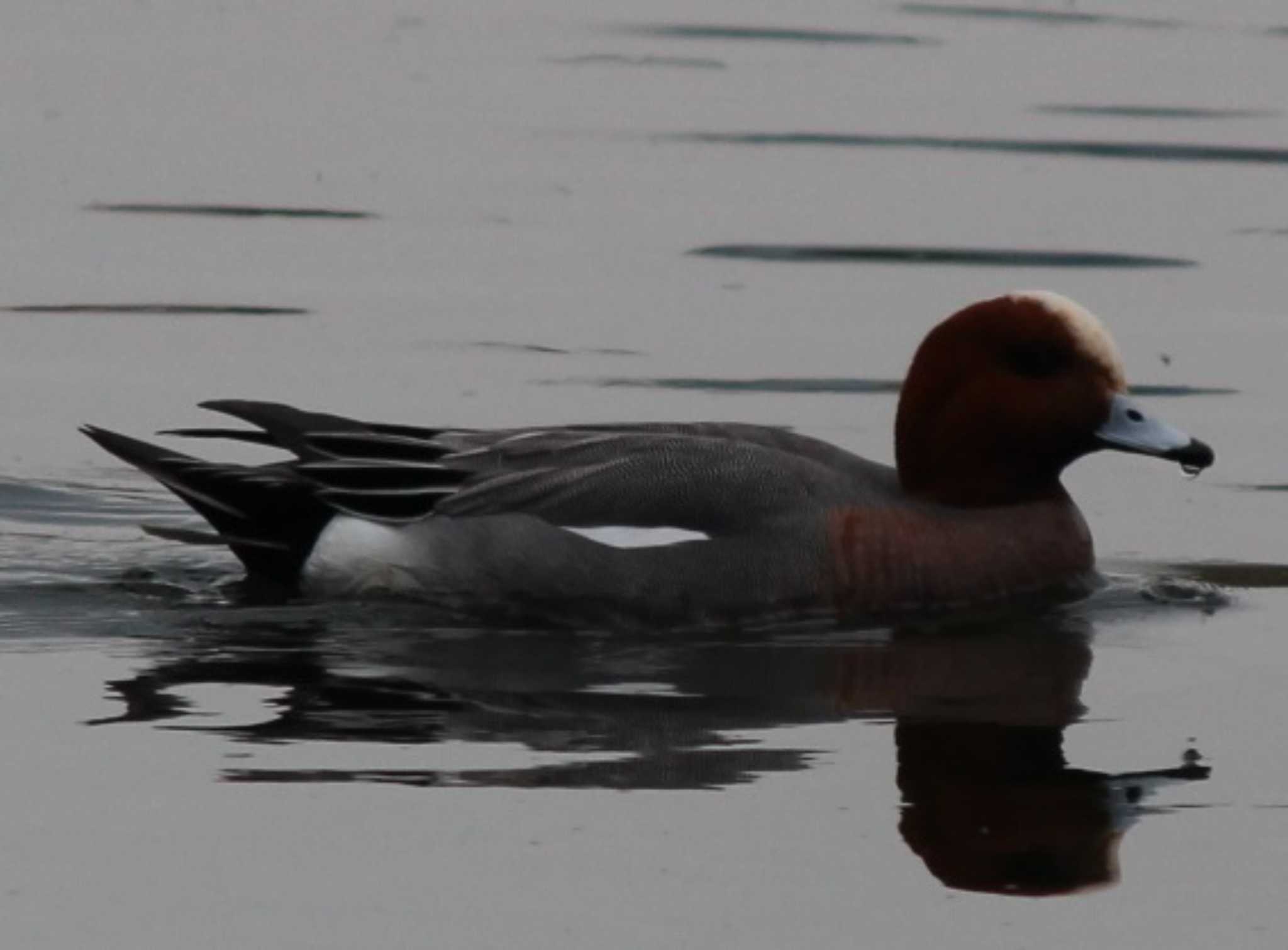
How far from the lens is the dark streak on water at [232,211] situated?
42.0 ft

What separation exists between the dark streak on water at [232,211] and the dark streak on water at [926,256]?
1.41 m

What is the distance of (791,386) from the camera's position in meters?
10.6

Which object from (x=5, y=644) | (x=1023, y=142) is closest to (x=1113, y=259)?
(x=1023, y=142)

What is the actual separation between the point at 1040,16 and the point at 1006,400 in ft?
30.8

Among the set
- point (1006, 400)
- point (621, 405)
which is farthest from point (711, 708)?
point (621, 405)

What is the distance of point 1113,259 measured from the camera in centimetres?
1239

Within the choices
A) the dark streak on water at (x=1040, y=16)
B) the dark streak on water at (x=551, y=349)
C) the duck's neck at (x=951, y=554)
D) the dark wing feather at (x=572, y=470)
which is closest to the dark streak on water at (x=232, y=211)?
the dark streak on water at (x=551, y=349)

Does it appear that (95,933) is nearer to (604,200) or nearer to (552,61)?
(604,200)

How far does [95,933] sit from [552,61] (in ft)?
36.4

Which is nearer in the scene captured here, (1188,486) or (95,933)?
(95,933)

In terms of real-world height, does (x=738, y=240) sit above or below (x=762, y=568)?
above

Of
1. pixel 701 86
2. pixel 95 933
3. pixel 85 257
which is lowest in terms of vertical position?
pixel 95 933

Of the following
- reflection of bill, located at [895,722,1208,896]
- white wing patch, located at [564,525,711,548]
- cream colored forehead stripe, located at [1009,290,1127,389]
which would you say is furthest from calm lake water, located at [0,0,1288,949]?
cream colored forehead stripe, located at [1009,290,1127,389]

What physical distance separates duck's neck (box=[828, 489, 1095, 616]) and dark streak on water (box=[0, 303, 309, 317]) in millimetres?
3478
